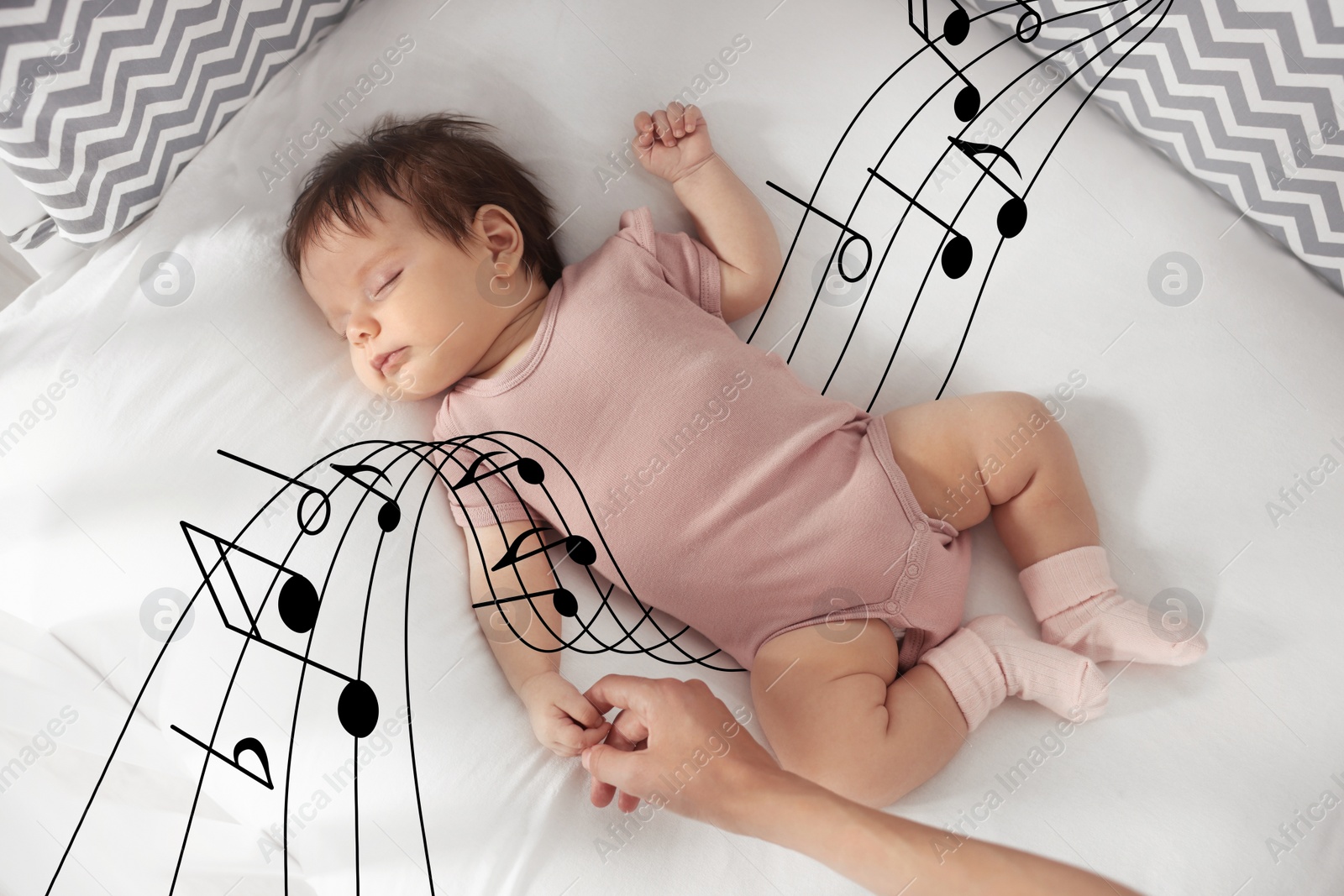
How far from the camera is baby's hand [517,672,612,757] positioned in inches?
36.6

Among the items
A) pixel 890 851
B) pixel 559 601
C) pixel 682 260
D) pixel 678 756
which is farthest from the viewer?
pixel 682 260

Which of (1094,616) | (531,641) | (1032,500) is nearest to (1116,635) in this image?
(1094,616)

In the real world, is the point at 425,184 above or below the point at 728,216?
above

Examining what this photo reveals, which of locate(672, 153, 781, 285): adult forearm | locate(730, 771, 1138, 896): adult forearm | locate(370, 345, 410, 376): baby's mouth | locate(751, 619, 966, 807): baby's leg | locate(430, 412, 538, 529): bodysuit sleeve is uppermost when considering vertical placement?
locate(672, 153, 781, 285): adult forearm

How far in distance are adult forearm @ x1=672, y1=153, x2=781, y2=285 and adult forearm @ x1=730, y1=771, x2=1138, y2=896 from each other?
2.17 feet

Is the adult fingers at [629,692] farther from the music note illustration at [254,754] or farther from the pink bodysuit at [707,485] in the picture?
the music note illustration at [254,754]

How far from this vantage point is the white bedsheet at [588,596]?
904 mm

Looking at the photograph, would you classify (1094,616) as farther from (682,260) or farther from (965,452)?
(682,260)

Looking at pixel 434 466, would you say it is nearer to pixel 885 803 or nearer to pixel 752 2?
pixel 885 803

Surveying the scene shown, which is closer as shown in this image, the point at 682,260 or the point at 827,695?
the point at 827,695

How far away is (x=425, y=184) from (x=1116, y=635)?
96 centimetres

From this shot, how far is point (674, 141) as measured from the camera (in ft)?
3.88

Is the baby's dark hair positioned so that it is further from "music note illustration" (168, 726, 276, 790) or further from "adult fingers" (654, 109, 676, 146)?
"music note illustration" (168, 726, 276, 790)

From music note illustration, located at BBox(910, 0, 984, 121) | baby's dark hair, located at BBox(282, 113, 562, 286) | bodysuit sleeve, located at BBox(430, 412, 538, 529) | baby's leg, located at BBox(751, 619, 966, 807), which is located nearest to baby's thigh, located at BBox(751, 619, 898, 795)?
baby's leg, located at BBox(751, 619, 966, 807)
